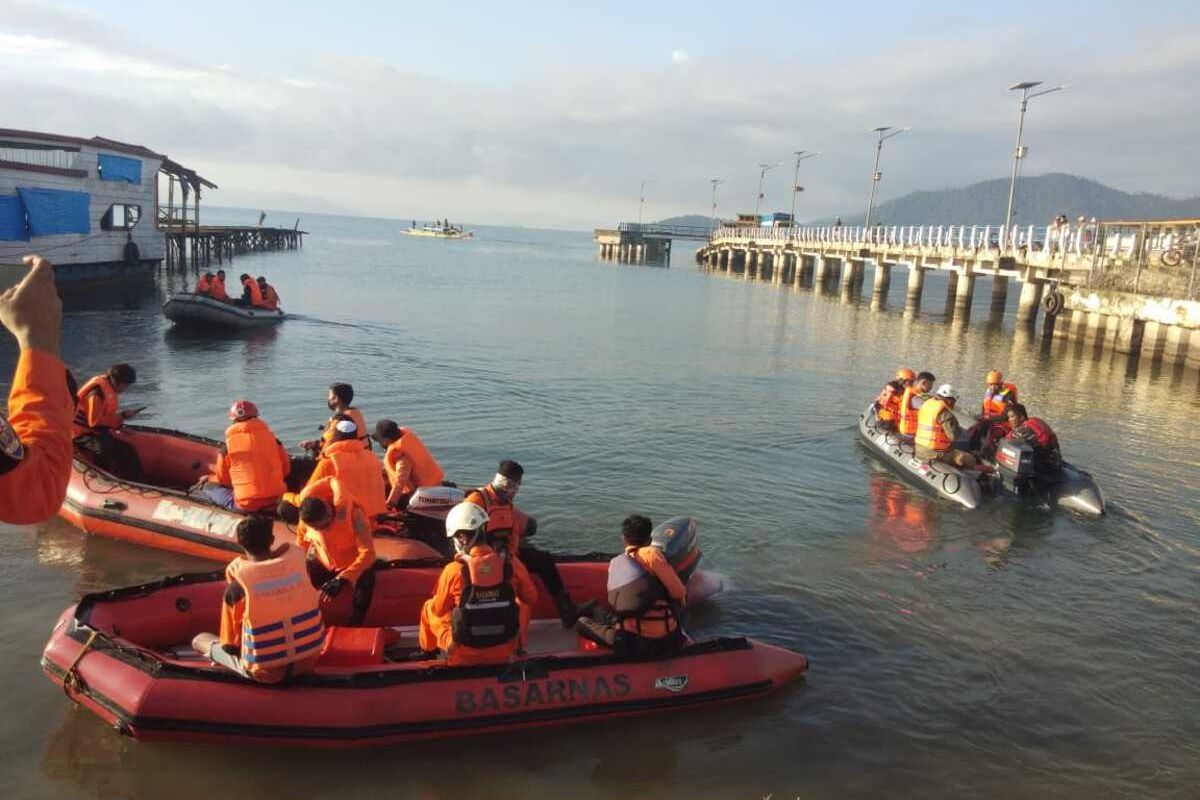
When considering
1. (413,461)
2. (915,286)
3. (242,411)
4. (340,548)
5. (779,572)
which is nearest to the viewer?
(340,548)

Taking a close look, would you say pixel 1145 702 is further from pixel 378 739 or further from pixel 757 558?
pixel 378 739

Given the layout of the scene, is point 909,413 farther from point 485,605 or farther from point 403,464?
point 485,605

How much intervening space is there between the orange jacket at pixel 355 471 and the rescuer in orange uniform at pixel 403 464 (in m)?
0.77

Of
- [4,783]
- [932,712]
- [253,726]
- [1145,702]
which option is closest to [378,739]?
[253,726]

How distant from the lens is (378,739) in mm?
6422

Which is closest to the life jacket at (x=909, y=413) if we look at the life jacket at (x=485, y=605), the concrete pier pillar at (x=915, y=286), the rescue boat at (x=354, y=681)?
the rescue boat at (x=354, y=681)

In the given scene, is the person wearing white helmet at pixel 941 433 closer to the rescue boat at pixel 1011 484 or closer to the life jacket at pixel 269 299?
the rescue boat at pixel 1011 484

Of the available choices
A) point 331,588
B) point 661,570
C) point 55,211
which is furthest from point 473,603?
point 55,211

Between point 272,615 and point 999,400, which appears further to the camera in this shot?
point 999,400

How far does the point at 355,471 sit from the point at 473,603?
247 cm

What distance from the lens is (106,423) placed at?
1079 centimetres

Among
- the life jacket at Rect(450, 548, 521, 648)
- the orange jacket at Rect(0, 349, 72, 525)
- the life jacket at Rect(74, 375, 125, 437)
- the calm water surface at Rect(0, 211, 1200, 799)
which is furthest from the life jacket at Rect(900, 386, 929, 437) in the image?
the orange jacket at Rect(0, 349, 72, 525)

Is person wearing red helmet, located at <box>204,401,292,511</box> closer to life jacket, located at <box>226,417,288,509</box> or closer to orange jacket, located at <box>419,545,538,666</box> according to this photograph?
life jacket, located at <box>226,417,288,509</box>

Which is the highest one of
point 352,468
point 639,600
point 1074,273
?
point 1074,273
